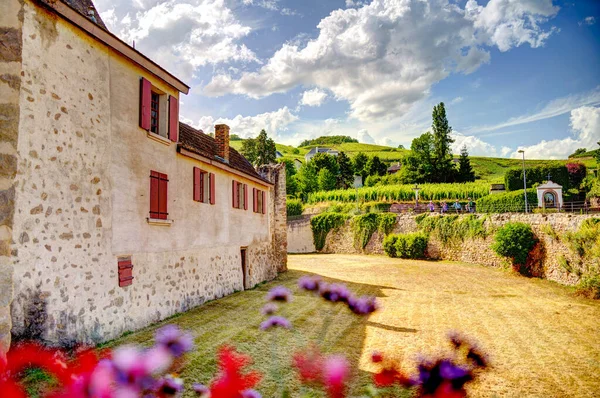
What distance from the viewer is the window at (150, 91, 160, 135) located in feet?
33.2

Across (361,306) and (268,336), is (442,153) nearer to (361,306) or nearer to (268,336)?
(268,336)

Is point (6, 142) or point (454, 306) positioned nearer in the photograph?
point (6, 142)

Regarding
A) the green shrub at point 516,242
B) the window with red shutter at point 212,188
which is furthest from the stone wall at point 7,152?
the green shrub at point 516,242

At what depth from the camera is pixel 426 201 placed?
4691 cm

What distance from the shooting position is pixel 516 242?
2120cm

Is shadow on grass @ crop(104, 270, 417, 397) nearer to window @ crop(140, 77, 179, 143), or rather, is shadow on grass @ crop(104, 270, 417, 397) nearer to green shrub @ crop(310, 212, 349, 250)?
window @ crop(140, 77, 179, 143)

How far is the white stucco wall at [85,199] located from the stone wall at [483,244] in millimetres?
17525

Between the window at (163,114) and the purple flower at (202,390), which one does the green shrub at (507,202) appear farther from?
the purple flower at (202,390)

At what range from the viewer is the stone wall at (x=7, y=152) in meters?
3.30

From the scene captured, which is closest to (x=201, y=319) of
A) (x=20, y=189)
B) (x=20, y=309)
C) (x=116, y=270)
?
(x=116, y=270)

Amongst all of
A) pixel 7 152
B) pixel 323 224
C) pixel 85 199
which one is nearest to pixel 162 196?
pixel 85 199

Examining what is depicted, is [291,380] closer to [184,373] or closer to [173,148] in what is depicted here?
[184,373]

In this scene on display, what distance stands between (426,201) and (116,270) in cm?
Answer: 4300

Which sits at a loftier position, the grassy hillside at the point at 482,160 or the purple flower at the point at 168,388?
the grassy hillside at the point at 482,160
